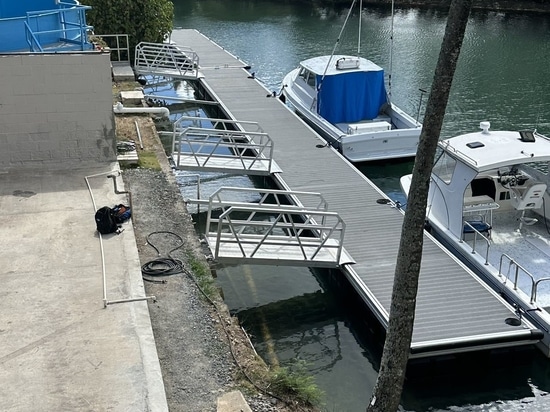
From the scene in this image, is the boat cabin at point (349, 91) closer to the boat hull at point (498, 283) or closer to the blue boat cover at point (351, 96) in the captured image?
the blue boat cover at point (351, 96)

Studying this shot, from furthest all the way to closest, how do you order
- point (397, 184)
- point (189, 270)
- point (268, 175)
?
1. point (397, 184)
2. point (268, 175)
3. point (189, 270)

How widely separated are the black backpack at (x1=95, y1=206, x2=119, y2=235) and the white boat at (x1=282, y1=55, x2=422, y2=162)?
9.41 metres

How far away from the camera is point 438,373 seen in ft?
34.7

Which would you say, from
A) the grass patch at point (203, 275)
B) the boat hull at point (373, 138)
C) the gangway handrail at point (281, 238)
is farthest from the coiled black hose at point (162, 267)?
the boat hull at point (373, 138)

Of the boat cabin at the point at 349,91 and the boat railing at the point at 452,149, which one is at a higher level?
the boat railing at the point at 452,149

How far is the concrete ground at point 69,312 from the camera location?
292 inches

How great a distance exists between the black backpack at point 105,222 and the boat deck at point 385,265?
4.17 m

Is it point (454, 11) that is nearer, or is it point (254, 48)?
point (454, 11)

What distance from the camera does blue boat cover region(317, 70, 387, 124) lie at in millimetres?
20625

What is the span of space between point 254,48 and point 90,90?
24.7 m

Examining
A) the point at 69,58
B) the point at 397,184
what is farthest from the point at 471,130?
the point at 69,58

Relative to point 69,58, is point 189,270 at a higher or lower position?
lower

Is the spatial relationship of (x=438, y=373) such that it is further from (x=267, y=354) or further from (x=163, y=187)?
(x=163, y=187)

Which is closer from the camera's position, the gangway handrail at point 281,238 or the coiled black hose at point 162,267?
the coiled black hose at point 162,267
